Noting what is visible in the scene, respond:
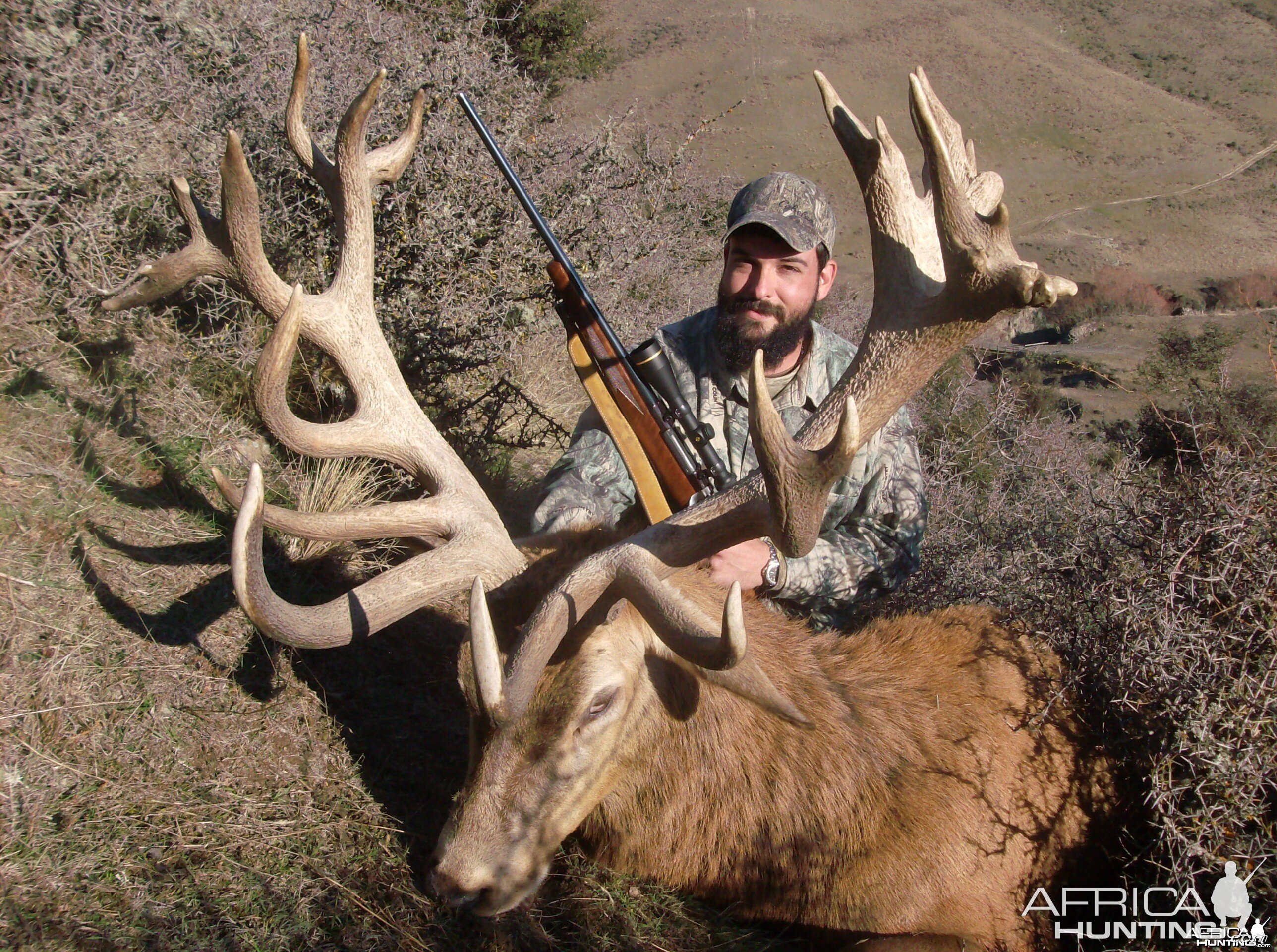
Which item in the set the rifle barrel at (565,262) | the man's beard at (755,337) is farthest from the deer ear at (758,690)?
the man's beard at (755,337)

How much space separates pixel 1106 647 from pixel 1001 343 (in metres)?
16.5

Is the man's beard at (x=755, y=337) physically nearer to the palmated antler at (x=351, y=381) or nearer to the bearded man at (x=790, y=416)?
the bearded man at (x=790, y=416)

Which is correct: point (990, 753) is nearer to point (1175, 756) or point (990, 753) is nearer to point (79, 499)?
point (1175, 756)

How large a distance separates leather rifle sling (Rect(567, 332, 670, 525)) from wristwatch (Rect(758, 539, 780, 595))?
43 centimetres

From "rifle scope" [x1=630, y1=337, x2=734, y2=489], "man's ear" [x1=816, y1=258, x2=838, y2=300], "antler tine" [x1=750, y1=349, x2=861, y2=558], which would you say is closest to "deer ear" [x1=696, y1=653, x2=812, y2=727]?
"antler tine" [x1=750, y1=349, x2=861, y2=558]

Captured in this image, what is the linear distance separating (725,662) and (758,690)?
9.1 inches

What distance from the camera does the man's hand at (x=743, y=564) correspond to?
3113mm

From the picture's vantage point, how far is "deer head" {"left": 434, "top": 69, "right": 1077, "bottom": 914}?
7.30 ft

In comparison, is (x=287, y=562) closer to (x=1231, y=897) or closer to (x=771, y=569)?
(x=771, y=569)

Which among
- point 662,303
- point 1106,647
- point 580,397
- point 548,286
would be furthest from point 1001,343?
point 1106,647

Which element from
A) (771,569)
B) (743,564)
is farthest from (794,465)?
(771,569)

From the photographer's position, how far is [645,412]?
3754 millimetres

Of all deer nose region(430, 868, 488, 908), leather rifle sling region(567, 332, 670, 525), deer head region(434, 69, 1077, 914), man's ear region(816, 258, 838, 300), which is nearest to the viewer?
deer head region(434, 69, 1077, 914)

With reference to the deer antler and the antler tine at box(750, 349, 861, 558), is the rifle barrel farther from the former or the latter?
the antler tine at box(750, 349, 861, 558)
